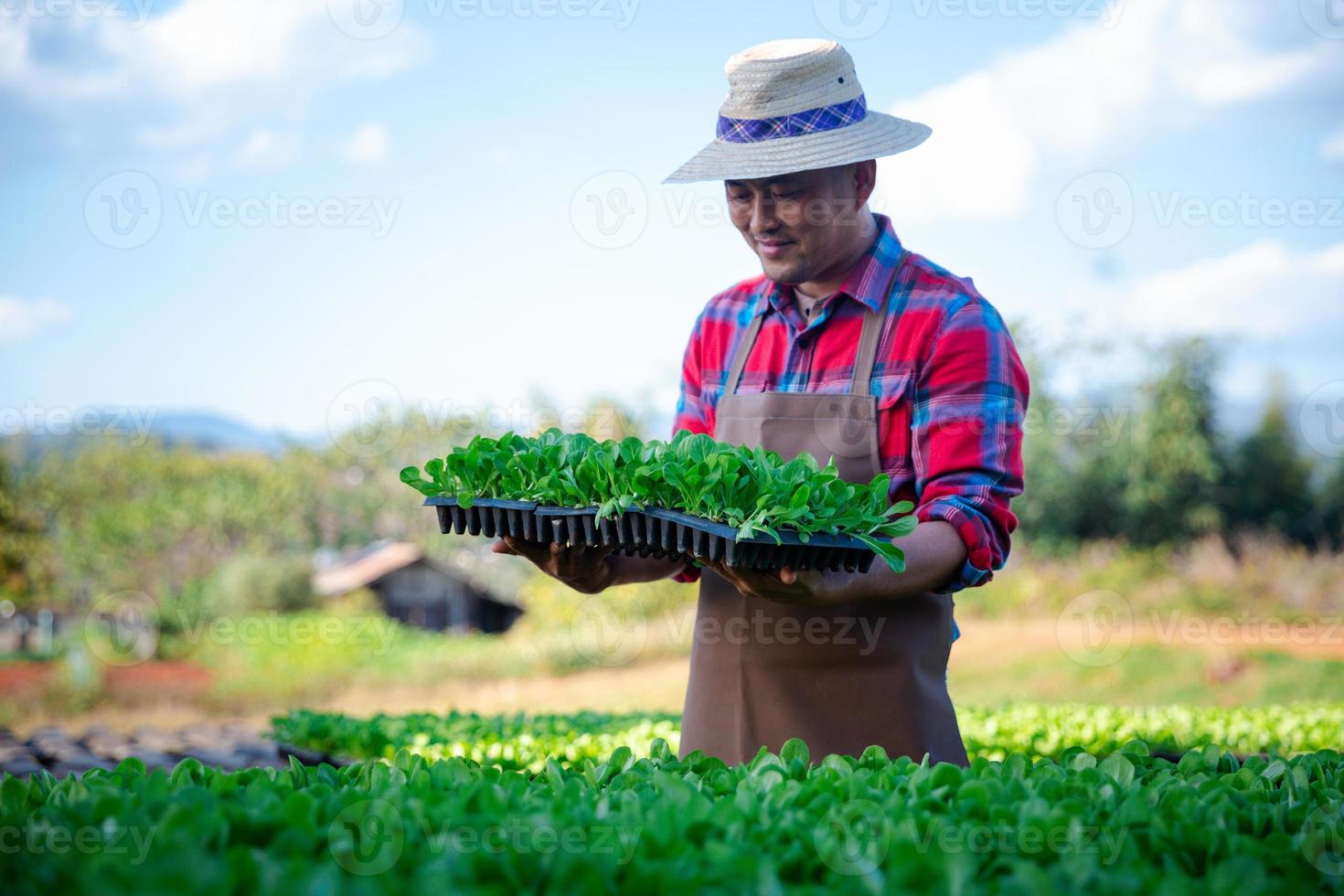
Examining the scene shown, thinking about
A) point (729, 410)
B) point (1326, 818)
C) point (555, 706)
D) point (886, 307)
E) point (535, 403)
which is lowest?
point (555, 706)

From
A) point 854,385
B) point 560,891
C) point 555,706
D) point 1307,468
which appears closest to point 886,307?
point 854,385

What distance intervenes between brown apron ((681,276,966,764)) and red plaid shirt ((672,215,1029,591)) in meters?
0.05

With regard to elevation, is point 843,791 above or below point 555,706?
above

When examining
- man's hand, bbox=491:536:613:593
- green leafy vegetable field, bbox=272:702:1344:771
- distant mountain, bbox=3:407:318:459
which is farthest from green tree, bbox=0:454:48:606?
man's hand, bbox=491:536:613:593

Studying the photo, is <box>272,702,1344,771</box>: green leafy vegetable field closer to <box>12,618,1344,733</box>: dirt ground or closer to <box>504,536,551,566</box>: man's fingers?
<box>504,536,551,566</box>: man's fingers

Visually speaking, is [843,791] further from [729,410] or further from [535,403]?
[535,403]

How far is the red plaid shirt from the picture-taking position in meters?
2.20

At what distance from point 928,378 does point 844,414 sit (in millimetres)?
187

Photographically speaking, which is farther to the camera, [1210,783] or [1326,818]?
[1210,783]

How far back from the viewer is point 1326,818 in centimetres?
157

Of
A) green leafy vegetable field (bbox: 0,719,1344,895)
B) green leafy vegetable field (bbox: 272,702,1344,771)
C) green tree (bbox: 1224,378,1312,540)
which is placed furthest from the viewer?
green tree (bbox: 1224,378,1312,540)

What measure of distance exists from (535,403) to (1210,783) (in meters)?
15.5

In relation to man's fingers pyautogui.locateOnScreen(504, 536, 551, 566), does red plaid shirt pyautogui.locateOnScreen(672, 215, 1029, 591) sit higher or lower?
higher

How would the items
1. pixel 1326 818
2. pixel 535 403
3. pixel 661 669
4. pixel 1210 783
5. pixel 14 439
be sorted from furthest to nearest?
1. pixel 535 403
2. pixel 14 439
3. pixel 661 669
4. pixel 1210 783
5. pixel 1326 818
